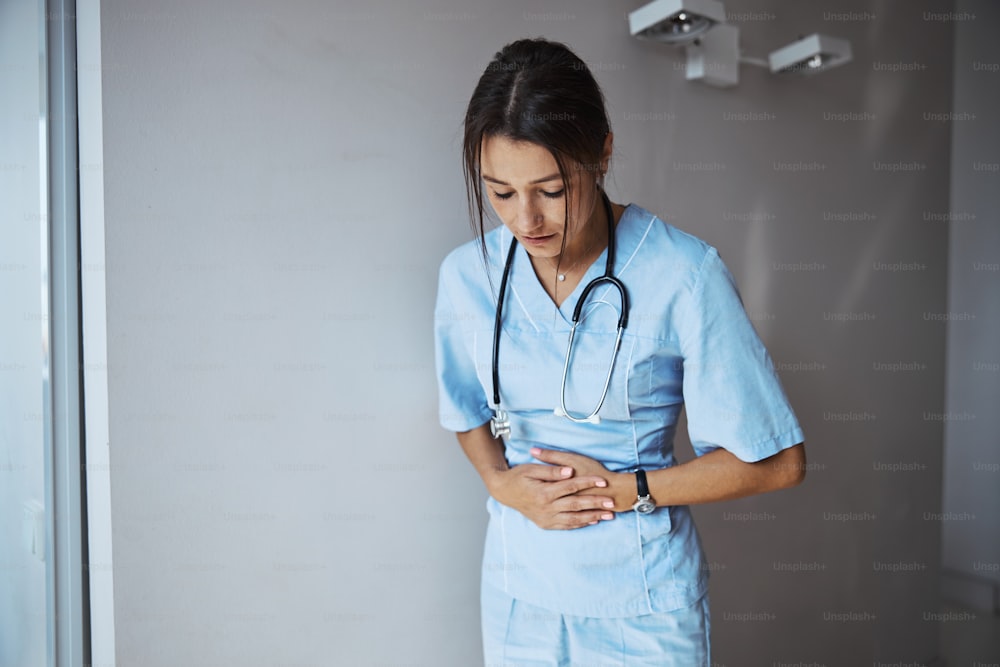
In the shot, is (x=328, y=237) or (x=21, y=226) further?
(x=328, y=237)

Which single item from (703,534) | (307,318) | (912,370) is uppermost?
(307,318)

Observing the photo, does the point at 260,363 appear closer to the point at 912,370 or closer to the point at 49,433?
the point at 49,433

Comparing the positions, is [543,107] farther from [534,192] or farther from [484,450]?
[484,450]

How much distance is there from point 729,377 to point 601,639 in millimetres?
442

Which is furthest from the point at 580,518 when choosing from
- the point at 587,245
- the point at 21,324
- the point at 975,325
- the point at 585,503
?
the point at 975,325

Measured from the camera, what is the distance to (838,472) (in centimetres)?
215

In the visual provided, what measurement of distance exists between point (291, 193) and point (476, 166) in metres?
0.35

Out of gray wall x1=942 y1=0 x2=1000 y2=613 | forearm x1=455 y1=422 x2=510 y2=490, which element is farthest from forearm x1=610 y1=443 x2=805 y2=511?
gray wall x1=942 y1=0 x2=1000 y2=613


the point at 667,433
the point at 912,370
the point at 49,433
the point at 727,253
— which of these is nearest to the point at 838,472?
the point at 912,370

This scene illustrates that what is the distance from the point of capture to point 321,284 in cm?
132

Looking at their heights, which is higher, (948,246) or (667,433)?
(948,246)

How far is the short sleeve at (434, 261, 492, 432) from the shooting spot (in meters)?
1.31

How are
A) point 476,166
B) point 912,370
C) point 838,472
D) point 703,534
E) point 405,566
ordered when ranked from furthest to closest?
point 912,370 → point 838,472 → point 703,534 → point 405,566 → point 476,166

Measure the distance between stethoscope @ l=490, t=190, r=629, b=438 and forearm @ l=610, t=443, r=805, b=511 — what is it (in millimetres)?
144
